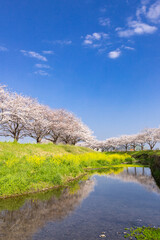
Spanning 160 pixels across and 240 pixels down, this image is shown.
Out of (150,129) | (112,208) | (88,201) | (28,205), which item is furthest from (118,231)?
(150,129)

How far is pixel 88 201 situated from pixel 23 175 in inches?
203

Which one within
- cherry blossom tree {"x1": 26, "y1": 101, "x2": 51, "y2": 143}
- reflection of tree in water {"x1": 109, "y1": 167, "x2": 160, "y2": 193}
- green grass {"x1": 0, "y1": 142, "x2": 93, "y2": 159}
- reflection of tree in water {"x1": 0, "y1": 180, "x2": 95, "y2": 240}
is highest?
cherry blossom tree {"x1": 26, "y1": 101, "x2": 51, "y2": 143}

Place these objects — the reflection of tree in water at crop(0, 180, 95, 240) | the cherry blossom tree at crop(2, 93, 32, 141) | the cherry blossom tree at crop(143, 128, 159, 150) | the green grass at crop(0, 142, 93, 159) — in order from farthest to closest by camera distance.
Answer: the cherry blossom tree at crop(143, 128, 159, 150) < the cherry blossom tree at crop(2, 93, 32, 141) < the green grass at crop(0, 142, 93, 159) < the reflection of tree in water at crop(0, 180, 95, 240)

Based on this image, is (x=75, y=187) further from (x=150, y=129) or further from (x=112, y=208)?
(x=150, y=129)

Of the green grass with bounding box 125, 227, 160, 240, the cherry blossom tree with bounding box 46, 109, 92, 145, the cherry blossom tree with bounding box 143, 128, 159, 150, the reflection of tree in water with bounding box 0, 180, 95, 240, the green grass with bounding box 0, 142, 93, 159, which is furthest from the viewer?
the cherry blossom tree with bounding box 143, 128, 159, 150

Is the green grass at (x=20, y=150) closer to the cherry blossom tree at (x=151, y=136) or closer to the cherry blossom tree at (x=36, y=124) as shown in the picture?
the cherry blossom tree at (x=36, y=124)

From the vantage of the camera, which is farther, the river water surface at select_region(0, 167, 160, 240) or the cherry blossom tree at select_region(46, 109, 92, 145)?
the cherry blossom tree at select_region(46, 109, 92, 145)

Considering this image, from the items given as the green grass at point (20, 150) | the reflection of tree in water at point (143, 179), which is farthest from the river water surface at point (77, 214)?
the green grass at point (20, 150)

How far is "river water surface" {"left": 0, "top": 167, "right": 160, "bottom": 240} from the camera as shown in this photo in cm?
708

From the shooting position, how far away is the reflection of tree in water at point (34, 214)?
7.19 meters

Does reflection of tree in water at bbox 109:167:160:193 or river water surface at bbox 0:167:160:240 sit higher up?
reflection of tree in water at bbox 109:167:160:193

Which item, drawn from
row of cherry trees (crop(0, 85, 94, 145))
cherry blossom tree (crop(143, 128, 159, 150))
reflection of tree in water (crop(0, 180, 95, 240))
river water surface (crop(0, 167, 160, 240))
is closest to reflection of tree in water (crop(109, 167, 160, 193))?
river water surface (crop(0, 167, 160, 240))

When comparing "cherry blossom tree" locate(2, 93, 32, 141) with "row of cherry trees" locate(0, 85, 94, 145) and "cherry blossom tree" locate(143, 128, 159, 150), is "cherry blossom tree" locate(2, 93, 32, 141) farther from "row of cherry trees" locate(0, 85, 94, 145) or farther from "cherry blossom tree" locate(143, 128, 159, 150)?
"cherry blossom tree" locate(143, 128, 159, 150)

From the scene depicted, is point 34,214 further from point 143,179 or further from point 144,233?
point 143,179
